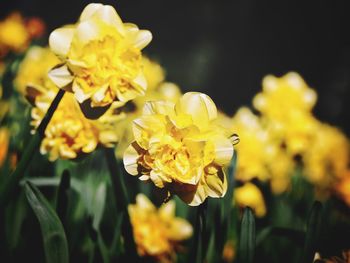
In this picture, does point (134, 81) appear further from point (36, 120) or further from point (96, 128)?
point (36, 120)

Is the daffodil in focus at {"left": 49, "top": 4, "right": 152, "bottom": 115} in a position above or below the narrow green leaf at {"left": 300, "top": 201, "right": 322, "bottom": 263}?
above

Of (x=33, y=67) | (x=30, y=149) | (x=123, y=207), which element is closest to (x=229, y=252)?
(x=123, y=207)

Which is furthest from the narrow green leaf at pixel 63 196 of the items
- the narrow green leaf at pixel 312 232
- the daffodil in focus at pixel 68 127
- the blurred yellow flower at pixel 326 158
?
the blurred yellow flower at pixel 326 158

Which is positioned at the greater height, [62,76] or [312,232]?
[62,76]

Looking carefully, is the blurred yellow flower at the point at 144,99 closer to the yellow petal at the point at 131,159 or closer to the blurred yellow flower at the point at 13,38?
the yellow petal at the point at 131,159

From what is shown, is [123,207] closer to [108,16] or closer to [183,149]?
[183,149]

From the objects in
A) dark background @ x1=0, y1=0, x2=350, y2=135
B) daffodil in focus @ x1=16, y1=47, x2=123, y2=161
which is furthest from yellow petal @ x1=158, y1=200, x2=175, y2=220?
dark background @ x1=0, y1=0, x2=350, y2=135

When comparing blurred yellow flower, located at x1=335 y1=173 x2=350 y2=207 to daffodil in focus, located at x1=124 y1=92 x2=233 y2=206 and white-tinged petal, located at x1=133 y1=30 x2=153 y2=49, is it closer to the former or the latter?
daffodil in focus, located at x1=124 y1=92 x2=233 y2=206
